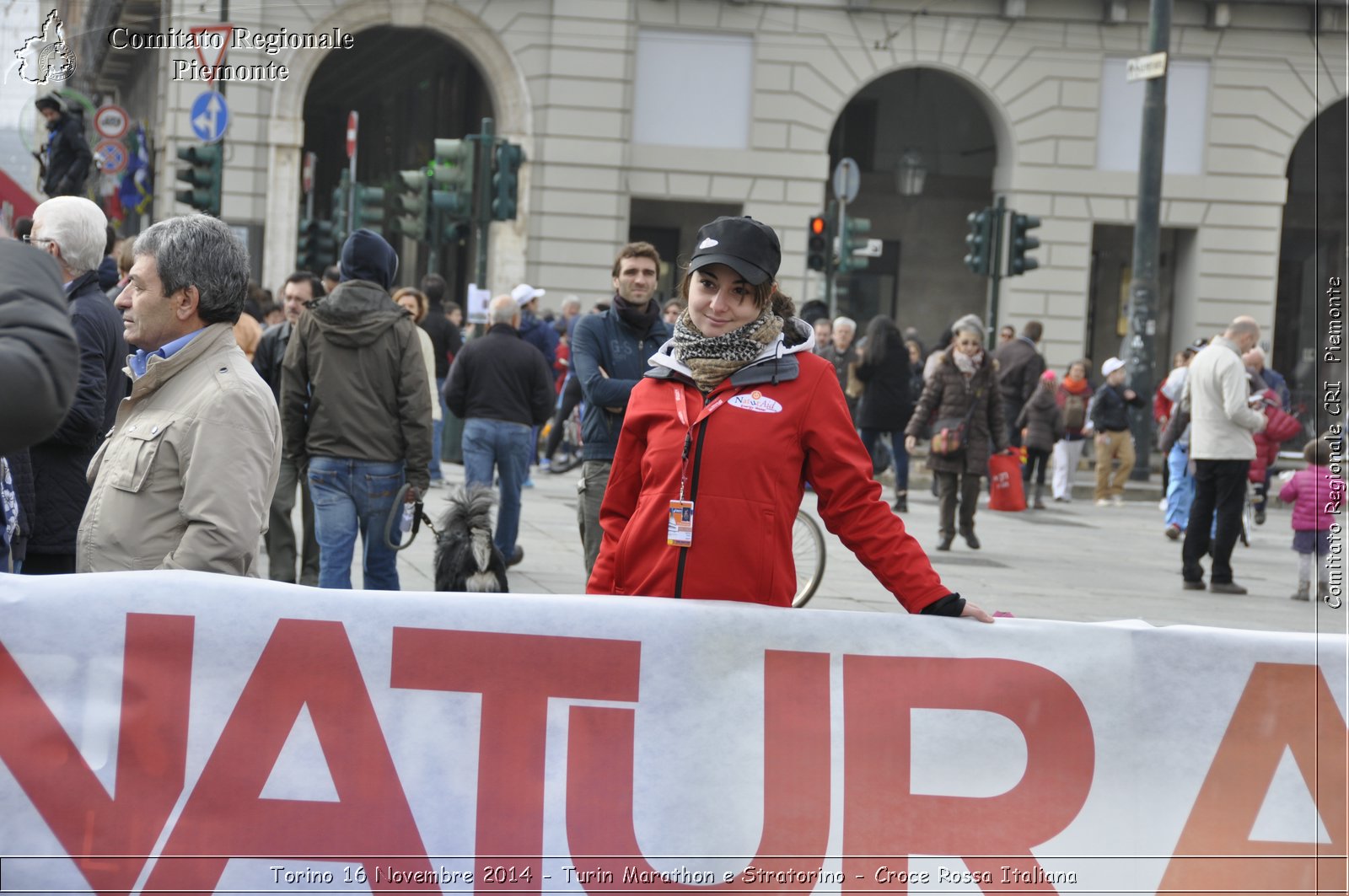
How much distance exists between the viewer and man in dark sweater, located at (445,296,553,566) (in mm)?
9828

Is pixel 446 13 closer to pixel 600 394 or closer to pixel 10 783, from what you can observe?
pixel 600 394

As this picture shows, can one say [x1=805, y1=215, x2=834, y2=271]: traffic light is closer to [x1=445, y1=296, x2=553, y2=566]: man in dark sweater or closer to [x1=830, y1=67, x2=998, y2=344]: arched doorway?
[x1=830, y1=67, x2=998, y2=344]: arched doorway

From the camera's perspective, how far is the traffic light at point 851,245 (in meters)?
20.5

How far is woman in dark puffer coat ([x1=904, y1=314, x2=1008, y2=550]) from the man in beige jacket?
385 inches

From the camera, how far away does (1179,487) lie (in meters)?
14.4

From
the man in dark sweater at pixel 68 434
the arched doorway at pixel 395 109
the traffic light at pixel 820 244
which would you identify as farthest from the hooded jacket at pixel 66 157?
the arched doorway at pixel 395 109

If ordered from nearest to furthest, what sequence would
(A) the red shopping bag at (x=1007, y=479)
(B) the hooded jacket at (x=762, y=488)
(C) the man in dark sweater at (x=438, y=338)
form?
(B) the hooded jacket at (x=762, y=488) → (A) the red shopping bag at (x=1007, y=479) → (C) the man in dark sweater at (x=438, y=338)

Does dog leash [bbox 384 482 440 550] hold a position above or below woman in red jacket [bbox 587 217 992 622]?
below

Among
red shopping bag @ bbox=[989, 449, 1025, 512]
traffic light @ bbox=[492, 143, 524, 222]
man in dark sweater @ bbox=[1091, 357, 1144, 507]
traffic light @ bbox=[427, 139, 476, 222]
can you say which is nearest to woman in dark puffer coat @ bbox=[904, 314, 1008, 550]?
red shopping bag @ bbox=[989, 449, 1025, 512]

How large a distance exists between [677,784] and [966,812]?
645 mm

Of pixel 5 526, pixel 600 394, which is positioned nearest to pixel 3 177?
pixel 600 394

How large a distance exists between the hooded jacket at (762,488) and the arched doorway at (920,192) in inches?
1083

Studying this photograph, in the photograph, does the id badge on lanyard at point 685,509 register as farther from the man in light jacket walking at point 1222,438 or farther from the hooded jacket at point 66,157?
the hooded jacket at point 66,157

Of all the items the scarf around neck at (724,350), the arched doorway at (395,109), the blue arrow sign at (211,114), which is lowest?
the scarf around neck at (724,350)
